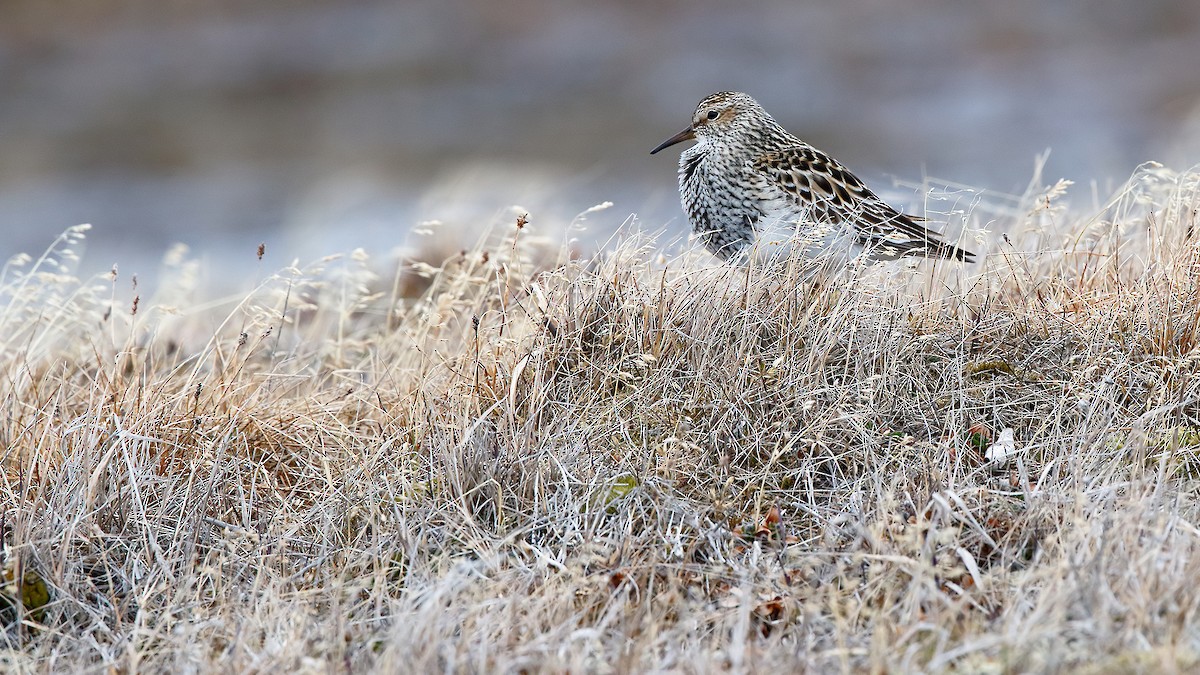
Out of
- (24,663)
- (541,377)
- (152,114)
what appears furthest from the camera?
(152,114)

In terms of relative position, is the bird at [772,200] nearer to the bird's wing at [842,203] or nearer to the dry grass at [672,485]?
the bird's wing at [842,203]

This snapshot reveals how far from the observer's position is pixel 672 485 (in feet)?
13.4

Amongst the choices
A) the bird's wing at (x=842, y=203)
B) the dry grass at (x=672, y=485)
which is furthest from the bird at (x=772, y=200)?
the dry grass at (x=672, y=485)

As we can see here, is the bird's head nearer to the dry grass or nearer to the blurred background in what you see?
the dry grass

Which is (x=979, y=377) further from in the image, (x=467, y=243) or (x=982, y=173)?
(x=982, y=173)

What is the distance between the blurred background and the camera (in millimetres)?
15477

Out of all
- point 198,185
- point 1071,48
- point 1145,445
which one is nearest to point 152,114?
point 198,185

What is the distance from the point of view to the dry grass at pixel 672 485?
131 inches

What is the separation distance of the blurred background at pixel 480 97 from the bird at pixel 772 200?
566 cm

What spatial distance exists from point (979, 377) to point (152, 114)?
740 inches

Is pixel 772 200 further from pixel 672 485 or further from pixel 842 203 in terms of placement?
pixel 672 485

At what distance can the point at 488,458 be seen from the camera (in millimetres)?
4184

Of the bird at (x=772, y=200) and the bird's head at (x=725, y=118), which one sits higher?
the bird's head at (x=725, y=118)

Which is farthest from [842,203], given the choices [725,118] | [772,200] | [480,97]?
[480,97]
